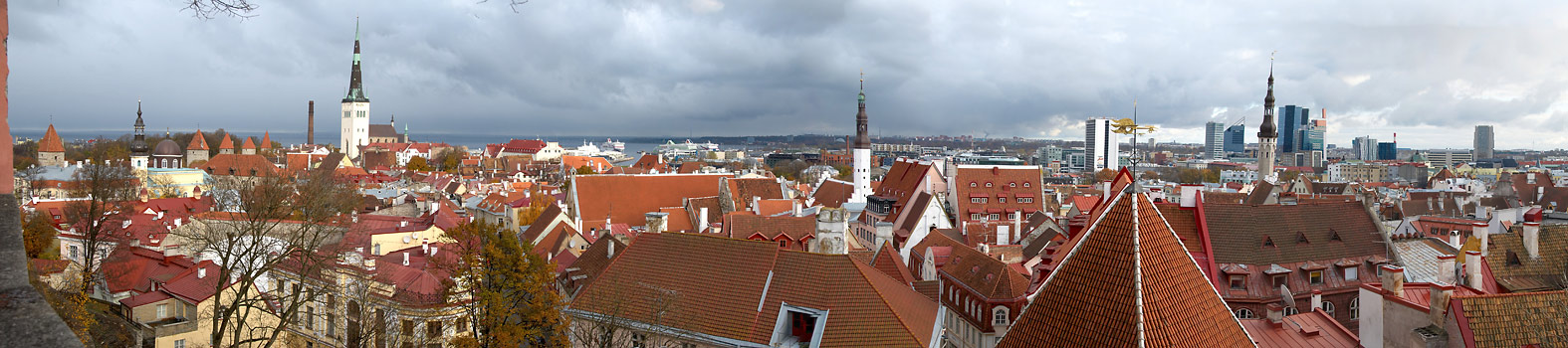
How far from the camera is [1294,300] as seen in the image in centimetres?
2469

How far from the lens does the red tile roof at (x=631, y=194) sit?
5095 cm

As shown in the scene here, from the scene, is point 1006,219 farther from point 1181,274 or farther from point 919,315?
point 1181,274

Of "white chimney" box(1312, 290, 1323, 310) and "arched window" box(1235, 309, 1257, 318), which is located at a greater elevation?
"white chimney" box(1312, 290, 1323, 310)

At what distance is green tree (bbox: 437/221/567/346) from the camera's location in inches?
742

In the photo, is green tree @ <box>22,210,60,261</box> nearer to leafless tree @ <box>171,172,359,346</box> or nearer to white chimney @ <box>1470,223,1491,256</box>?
leafless tree @ <box>171,172,359,346</box>

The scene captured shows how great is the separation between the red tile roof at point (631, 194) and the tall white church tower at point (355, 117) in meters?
150

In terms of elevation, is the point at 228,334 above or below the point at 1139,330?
below

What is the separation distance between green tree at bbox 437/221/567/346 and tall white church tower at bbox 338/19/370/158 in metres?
180

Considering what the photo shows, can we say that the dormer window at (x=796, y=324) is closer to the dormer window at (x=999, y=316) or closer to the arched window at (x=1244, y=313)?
the dormer window at (x=999, y=316)

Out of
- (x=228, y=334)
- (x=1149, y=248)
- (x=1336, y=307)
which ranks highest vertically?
(x=1149, y=248)

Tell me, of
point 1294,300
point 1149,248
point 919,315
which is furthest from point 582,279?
point 1294,300

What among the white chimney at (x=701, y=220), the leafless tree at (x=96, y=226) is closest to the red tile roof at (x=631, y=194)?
the white chimney at (x=701, y=220)

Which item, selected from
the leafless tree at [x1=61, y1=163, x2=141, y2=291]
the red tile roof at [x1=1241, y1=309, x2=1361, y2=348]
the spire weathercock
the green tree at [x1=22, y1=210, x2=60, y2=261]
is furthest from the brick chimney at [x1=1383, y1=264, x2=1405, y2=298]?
the spire weathercock

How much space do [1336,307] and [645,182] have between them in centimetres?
3636
